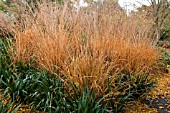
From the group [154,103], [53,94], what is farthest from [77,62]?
[154,103]

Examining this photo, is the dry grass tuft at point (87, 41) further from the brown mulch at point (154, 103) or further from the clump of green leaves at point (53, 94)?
the brown mulch at point (154, 103)

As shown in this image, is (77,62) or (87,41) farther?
(87,41)

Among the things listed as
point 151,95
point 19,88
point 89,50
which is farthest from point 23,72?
point 151,95

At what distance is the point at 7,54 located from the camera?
4090mm

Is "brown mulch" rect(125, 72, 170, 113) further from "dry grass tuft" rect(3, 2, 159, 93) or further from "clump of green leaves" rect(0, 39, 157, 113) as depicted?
"dry grass tuft" rect(3, 2, 159, 93)

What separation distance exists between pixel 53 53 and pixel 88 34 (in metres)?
0.61

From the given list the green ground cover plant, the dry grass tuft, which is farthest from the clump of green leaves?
the dry grass tuft

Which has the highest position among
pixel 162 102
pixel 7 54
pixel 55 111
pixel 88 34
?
pixel 88 34

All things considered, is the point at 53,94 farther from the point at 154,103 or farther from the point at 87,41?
the point at 154,103

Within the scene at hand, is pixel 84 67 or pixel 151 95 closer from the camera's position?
pixel 84 67

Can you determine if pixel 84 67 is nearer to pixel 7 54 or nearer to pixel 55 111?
pixel 55 111

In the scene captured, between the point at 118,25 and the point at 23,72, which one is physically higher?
the point at 118,25

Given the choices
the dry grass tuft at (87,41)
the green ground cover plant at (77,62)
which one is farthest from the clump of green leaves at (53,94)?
the dry grass tuft at (87,41)

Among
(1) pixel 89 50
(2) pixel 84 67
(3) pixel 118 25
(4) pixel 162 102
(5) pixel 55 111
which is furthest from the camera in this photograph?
(3) pixel 118 25
